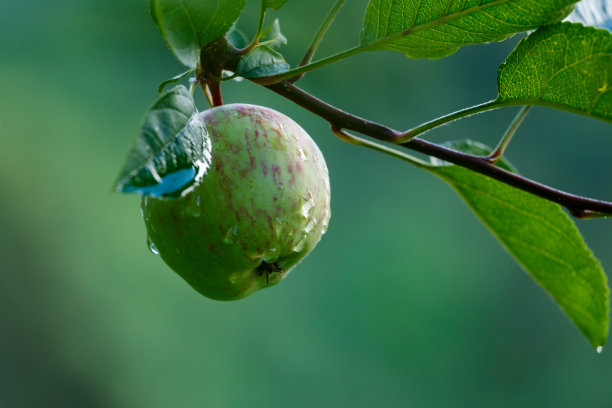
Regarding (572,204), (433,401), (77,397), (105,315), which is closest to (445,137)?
(433,401)

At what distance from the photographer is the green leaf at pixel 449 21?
24.4 inches

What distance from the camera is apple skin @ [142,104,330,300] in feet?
2.23

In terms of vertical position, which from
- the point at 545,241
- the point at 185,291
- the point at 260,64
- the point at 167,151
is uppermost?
the point at 260,64

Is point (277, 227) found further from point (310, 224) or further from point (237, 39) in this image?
point (237, 39)

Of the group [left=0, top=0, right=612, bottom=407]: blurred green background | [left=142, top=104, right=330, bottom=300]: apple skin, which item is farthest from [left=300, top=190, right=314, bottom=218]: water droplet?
[left=0, top=0, right=612, bottom=407]: blurred green background

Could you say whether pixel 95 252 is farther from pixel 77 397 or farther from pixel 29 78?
pixel 29 78

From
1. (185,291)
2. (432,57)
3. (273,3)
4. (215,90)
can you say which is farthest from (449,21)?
(185,291)

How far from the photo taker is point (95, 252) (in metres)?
5.41

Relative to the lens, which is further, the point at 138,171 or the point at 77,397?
the point at 77,397

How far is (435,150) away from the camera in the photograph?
2.42 feet

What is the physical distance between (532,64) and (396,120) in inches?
240

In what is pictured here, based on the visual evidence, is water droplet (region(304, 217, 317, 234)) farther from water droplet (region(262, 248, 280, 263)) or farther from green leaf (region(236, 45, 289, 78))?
green leaf (region(236, 45, 289, 78))

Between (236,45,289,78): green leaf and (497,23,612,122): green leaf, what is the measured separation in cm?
24

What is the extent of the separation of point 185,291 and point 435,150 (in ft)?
15.4
